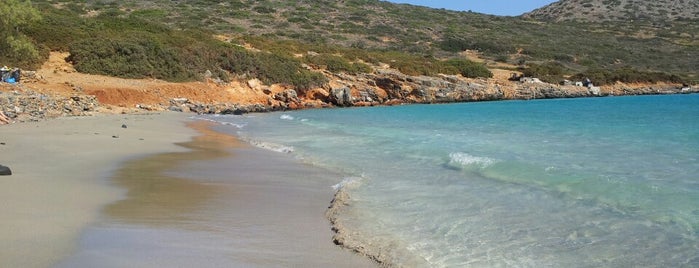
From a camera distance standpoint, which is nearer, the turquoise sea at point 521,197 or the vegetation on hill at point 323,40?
the turquoise sea at point 521,197

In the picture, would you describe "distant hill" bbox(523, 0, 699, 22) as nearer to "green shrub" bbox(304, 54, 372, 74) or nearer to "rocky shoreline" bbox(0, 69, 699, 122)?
→ "rocky shoreline" bbox(0, 69, 699, 122)

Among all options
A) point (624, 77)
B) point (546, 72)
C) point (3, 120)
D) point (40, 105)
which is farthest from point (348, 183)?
point (624, 77)

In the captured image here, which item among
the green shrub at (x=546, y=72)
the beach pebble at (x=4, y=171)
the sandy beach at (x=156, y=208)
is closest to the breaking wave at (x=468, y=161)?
the sandy beach at (x=156, y=208)

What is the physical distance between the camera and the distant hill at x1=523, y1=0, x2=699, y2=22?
10336 cm

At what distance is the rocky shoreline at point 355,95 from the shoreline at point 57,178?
12.0 feet

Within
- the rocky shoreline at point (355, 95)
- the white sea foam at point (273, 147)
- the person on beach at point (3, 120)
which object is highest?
the person on beach at point (3, 120)

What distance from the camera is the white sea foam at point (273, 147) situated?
13.5 m

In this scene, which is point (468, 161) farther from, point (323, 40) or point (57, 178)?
point (323, 40)

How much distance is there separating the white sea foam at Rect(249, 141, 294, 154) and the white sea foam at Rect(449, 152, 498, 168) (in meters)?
3.96

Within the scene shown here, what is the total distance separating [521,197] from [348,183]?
260 centimetres

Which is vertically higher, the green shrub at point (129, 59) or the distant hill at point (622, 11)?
the distant hill at point (622, 11)

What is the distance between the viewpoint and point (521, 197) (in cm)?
775

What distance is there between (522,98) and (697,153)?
36240mm

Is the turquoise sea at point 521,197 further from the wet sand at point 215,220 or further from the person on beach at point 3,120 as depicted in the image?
the person on beach at point 3,120
